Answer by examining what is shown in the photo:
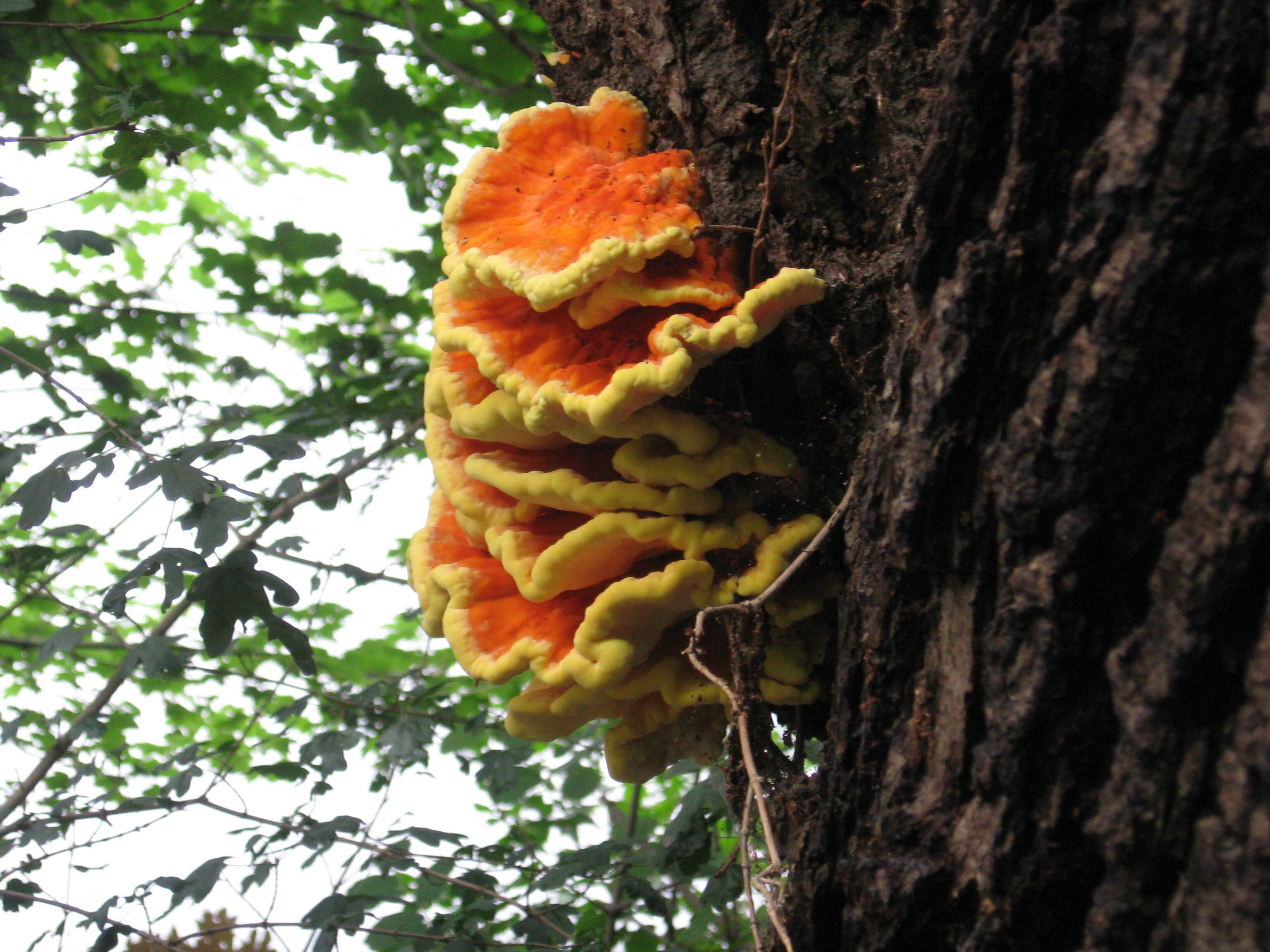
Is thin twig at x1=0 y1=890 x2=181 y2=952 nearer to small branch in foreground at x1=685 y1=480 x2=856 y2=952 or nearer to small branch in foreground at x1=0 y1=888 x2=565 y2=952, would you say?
small branch in foreground at x1=0 y1=888 x2=565 y2=952

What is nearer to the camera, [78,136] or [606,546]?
[606,546]

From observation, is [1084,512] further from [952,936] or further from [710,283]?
[710,283]

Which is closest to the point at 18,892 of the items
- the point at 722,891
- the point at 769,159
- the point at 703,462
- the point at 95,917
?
the point at 95,917

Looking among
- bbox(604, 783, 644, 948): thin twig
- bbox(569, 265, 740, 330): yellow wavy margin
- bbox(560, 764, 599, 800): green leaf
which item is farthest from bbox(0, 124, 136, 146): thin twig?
bbox(560, 764, 599, 800): green leaf

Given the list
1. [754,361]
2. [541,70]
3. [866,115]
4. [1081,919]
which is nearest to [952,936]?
[1081,919]

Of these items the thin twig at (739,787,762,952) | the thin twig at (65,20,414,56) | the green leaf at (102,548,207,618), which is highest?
the thin twig at (65,20,414,56)

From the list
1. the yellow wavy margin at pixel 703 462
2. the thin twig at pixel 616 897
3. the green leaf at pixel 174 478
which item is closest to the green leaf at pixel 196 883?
the green leaf at pixel 174 478

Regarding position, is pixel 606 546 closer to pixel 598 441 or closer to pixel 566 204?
pixel 598 441

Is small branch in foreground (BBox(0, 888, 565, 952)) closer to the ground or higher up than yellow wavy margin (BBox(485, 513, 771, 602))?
closer to the ground
